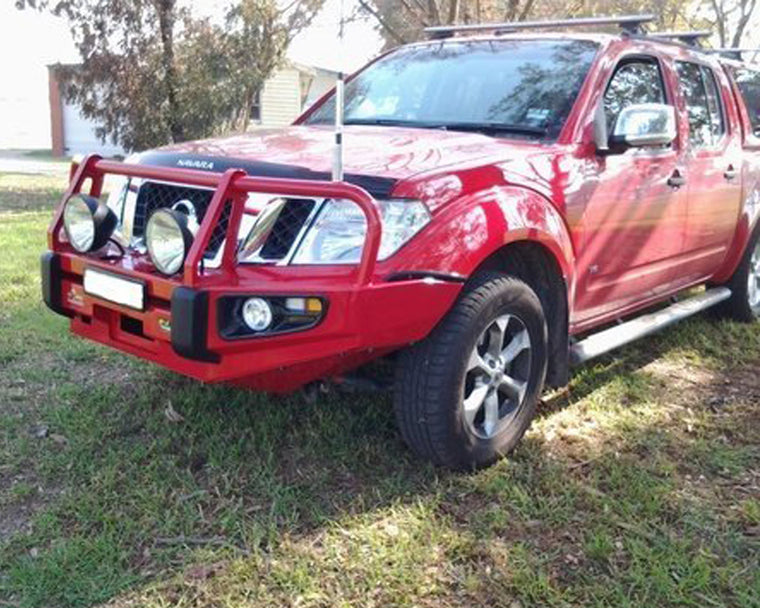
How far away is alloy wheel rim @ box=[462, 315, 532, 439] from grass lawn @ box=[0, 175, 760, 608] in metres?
0.23

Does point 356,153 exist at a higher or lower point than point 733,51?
lower

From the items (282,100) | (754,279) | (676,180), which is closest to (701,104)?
(676,180)

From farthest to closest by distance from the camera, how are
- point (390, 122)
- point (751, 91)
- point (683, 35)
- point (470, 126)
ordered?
1. point (751, 91)
2. point (683, 35)
3. point (390, 122)
4. point (470, 126)

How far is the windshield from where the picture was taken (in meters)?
4.14

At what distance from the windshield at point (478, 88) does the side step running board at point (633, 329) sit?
1.03 metres

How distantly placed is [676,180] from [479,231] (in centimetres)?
190

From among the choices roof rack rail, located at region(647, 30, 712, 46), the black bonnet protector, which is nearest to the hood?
the black bonnet protector

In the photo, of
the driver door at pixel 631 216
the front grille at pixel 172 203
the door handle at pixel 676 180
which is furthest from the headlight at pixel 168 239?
the door handle at pixel 676 180

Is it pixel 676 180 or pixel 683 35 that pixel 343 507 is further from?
pixel 683 35

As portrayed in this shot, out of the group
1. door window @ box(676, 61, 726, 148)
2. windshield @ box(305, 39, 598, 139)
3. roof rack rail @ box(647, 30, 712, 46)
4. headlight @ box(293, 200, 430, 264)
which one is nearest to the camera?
headlight @ box(293, 200, 430, 264)

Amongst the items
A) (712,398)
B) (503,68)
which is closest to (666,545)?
(712,398)

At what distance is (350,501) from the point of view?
3367mm

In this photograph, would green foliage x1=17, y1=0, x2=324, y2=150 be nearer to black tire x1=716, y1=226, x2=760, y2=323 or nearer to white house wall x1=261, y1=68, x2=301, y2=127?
black tire x1=716, y1=226, x2=760, y2=323

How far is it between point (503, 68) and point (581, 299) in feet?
4.18
